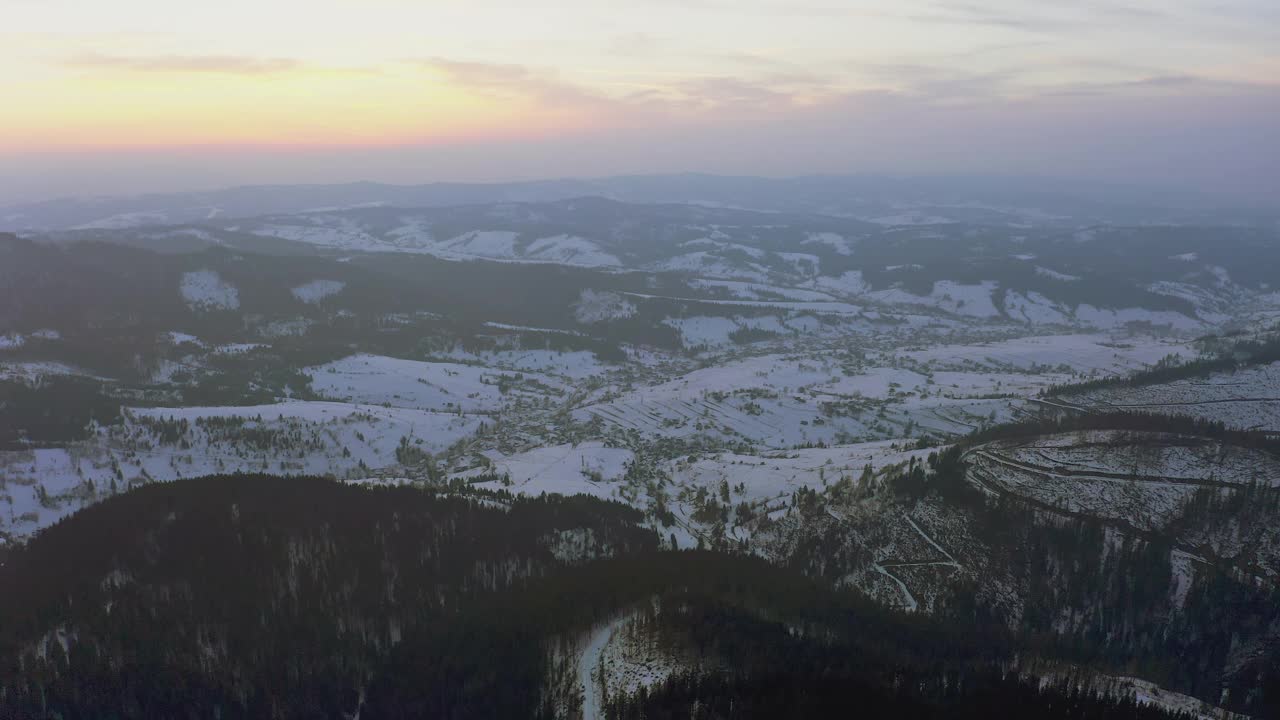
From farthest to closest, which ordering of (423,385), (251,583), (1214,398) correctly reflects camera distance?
(423,385), (1214,398), (251,583)

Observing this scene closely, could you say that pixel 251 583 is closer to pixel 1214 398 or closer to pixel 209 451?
pixel 209 451

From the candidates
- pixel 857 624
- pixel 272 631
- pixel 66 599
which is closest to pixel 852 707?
pixel 857 624

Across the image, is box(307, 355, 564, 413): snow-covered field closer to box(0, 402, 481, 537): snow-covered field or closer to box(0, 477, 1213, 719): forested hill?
box(0, 402, 481, 537): snow-covered field

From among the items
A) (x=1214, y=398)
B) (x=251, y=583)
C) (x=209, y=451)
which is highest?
(x=1214, y=398)

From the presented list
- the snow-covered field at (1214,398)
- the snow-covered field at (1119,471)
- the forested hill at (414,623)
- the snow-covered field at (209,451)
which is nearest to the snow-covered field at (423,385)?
the snow-covered field at (209,451)

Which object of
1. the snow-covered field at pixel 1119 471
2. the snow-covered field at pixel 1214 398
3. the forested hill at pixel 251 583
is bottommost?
the forested hill at pixel 251 583

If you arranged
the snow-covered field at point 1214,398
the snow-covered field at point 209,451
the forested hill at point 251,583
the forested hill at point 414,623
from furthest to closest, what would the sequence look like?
the snow-covered field at point 1214,398 < the snow-covered field at point 209,451 < the forested hill at point 251,583 < the forested hill at point 414,623

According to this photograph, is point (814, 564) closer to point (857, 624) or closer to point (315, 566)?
point (857, 624)

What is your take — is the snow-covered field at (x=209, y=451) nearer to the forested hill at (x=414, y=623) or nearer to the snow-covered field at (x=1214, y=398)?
the forested hill at (x=414, y=623)

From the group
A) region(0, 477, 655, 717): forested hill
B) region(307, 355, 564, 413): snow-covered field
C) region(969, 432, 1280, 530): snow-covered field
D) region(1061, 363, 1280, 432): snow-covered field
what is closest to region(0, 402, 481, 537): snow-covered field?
region(0, 477, 655, 717): forested hill

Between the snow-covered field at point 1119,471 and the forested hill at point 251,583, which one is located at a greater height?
the snow-covered field at point 1119,471

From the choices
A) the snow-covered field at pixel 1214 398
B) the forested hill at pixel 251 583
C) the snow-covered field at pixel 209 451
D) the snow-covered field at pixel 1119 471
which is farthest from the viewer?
the snow-covered field at pixel 1214 398

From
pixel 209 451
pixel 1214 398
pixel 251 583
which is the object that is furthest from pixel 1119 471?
pixel 209 451
